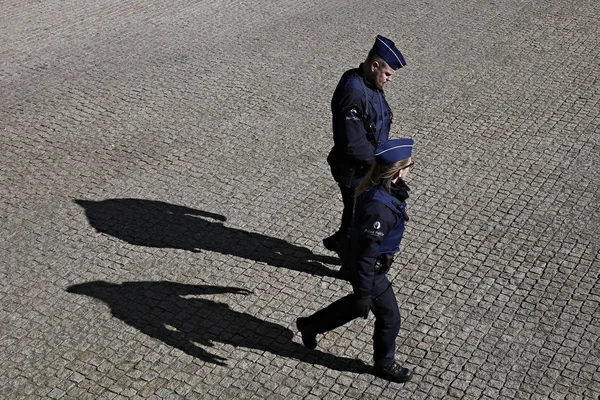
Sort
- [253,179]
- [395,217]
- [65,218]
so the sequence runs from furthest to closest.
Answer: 1. [253,179]
2. [65,218]
3. [395,217]

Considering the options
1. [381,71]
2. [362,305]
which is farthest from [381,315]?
[381,71]

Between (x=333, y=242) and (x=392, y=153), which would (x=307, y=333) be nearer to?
(x=333, y=242)

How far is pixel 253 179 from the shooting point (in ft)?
30.2

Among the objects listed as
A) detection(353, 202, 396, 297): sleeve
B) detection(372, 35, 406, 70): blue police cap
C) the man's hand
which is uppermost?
detection(372, 35, 406, 70): blue police cap

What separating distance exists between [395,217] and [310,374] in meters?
1.43

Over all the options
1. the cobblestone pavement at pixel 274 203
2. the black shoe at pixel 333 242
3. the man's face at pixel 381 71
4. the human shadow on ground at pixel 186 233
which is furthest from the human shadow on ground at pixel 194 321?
the man's face at pixel 381 71

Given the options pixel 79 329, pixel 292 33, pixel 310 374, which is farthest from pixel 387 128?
pixel 292 33

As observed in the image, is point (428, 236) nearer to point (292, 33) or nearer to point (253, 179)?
point (253, 179)

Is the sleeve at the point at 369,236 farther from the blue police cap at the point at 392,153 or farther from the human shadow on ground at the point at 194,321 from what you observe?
the human shadow on ground at the point at 194,321

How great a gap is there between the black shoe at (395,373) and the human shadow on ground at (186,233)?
1.46m

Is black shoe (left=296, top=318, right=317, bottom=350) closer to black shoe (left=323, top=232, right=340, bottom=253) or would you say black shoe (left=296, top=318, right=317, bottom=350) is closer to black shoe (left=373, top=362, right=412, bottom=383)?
black shoe (left=373, top=362, right=412, bottom=383)

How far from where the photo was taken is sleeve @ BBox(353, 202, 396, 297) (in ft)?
19.2

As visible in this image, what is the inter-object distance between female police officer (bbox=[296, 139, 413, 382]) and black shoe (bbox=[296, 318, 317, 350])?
0.20 meters

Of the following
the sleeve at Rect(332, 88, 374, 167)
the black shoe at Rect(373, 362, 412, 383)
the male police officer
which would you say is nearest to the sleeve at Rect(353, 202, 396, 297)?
the black shoe at Rect(373, 362, 412, 383)
